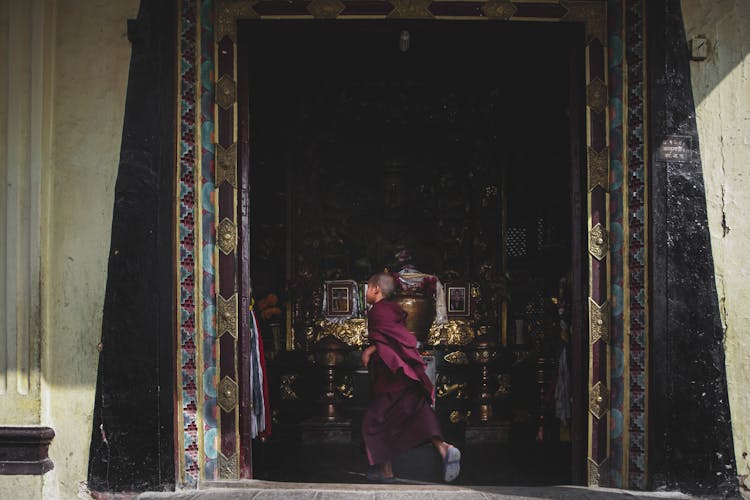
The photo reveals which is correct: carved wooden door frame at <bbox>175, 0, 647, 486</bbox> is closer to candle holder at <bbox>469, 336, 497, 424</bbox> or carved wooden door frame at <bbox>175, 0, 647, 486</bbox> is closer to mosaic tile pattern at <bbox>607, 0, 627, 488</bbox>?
mosaic tile pattern at <bbox>607, 0, 627, 488</bbox>

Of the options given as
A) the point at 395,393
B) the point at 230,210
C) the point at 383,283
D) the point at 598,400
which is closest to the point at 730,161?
the point at 598,400

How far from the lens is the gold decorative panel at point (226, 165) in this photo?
5.28 meters

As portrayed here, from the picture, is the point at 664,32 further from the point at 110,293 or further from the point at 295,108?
the point at 295,108

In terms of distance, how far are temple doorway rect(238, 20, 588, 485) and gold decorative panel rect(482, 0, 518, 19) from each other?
1.91 meters

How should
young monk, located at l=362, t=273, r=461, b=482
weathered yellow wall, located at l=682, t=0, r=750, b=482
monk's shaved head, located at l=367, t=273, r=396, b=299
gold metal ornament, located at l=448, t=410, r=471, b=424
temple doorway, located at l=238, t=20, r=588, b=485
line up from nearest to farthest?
weathered yellow wall, located at l=682, t=0, r=750, b=482, young monk, located at l=362, t=273, r=461, b=482, monk's shaved head, located at l=367, t=273, r=396, b=299, temple doorway, located at l=238, t=20, r=588, b=485, gold metal ornament, located at l=448, t=410, r=471, b=424

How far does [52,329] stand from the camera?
16.5ft

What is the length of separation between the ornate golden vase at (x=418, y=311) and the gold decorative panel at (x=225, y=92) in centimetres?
351

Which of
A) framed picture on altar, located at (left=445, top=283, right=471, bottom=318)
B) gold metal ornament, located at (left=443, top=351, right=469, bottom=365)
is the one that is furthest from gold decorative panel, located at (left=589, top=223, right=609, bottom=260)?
framed picture on altar, located at (left=445, top=283, right=471, bottom=318)

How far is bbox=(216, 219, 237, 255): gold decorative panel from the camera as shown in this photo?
207 inches

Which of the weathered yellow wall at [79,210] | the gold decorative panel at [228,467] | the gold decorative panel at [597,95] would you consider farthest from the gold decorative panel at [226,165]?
the gold decorative panel at [597,95]

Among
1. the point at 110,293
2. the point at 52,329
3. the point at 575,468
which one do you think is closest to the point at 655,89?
the point at 575,468

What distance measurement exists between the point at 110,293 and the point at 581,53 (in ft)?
11.5

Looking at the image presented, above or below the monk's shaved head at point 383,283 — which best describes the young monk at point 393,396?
below

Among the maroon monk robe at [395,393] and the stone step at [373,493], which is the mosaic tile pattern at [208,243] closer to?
the stone step at [373,493]
